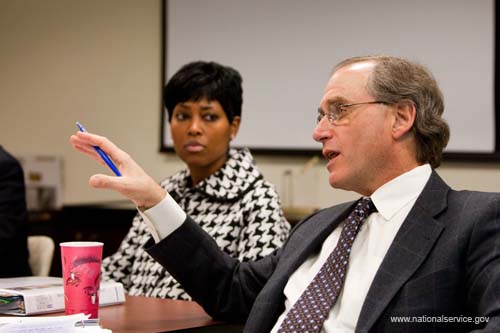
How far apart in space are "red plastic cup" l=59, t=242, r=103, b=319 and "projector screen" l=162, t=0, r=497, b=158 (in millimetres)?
2329

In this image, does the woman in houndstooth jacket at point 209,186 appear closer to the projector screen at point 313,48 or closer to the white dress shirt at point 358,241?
the white dress shirt at point 358,241

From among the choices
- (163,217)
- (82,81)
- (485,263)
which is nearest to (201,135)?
(163,217)

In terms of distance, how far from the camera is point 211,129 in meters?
2.74

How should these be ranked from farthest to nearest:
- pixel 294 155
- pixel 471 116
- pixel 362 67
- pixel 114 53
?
pixel 114 53 → pixel 294 155 → pixel 471 116 → pixel 362 67

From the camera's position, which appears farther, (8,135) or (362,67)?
(8,135)

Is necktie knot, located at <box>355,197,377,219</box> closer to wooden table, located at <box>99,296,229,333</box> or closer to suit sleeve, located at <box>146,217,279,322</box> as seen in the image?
suit sleeve, located at <box>146,217,279,322</box>

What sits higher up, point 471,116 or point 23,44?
point 23,44

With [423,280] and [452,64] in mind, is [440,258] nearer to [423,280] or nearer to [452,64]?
[423,280]

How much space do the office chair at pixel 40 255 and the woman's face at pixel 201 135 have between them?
618 millimetres

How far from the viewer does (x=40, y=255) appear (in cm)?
283

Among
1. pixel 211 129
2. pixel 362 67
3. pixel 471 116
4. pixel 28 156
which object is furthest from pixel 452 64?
pixel 28 156

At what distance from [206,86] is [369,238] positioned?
1.20 meters

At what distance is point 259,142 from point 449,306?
2.65m

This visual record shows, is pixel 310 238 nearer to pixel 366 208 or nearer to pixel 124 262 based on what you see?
pixel 366 208
